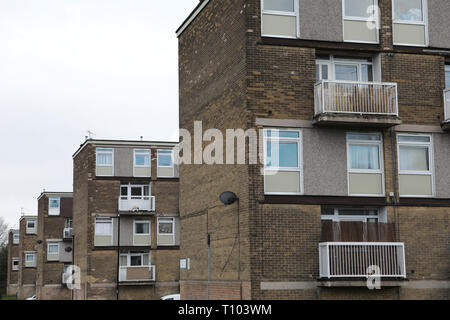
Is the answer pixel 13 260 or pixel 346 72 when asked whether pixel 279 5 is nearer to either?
pixel 346 72

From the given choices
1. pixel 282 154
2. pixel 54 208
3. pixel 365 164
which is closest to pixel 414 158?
pixel 365 164

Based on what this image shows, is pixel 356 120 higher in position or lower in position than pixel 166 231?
higher

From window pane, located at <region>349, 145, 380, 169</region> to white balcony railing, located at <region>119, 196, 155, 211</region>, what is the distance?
2676cm

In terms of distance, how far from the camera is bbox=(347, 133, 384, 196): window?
2173 cm

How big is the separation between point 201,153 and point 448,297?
9.25 meters

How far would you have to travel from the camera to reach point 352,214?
22062mm

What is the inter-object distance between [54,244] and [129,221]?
18.3 metres

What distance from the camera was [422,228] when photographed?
21859 mm

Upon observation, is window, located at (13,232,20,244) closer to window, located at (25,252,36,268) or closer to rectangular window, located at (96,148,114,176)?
window, located at (25,252,36,268)

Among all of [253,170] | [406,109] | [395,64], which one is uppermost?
[395,64]

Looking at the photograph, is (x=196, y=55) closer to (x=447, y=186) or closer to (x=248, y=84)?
(x=248, y=84)

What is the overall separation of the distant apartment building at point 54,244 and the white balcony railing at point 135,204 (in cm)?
1520
